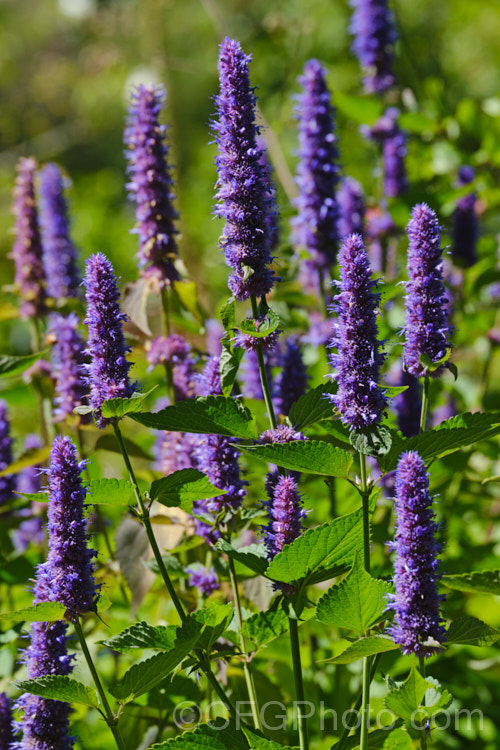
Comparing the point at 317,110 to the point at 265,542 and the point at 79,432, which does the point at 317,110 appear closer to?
the point at 79,432

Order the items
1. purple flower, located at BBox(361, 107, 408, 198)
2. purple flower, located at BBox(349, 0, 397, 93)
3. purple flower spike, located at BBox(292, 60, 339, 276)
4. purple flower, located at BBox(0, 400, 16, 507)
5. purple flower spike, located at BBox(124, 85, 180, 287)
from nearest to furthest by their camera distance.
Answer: purple flower spike, located at BBox(124, 85, 180, 287) → purple flower, located at BBox(0, 400, 16, 507) → purple flower spike, located at BBox(292, 60, 339, 276) → purple flower, located at BBox(361, 107, 408, 198) → purple flower, located at BBox(349, 0, 397, 93)

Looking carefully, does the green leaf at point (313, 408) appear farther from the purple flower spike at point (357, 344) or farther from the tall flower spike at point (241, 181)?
the tall flower spike at point (241, 181)

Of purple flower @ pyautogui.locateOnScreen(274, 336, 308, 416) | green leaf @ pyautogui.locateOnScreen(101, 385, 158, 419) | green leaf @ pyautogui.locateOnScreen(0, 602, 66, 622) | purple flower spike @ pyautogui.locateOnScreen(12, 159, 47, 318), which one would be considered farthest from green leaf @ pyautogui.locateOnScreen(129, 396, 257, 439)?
purple flower spike @ pyautogui.locateOnScreen(12, 159, 47, 318)

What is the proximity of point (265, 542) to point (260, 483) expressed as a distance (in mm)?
1434

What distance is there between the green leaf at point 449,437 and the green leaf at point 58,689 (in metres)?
0.66

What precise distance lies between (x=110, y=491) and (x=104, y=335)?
29 cm

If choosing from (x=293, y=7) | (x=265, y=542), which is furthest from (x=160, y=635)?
(x=293, y=7)

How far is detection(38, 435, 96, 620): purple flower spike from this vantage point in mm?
1435

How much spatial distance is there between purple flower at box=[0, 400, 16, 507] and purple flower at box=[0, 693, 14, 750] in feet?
2.50

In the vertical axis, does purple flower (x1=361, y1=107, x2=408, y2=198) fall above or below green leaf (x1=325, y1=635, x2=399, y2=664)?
above

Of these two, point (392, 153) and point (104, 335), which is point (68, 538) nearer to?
point (104, 335)

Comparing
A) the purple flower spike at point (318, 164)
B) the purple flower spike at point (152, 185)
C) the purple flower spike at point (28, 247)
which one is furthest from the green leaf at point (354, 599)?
the purple flower spike at point (28, 247)

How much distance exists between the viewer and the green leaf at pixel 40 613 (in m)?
1.42

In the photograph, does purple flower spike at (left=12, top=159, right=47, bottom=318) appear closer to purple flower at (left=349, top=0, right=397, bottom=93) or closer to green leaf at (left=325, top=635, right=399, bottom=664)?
purple flower at (left=349, top=0, right=397, bottom=93)
